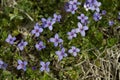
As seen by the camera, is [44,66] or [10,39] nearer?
[44,66]

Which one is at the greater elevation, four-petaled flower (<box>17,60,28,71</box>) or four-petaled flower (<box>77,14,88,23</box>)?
four-petaled flower (<box>77,14,88,23</box>)

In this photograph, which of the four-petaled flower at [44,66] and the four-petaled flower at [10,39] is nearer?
the four-petaled flower at [44,66]

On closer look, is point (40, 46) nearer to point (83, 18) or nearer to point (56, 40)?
point (56, 40)

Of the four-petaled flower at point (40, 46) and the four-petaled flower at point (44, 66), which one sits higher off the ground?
the four-petaled flower at point (40, 46)

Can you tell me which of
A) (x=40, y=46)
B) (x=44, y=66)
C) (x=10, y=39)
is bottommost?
(x=44, y=66)

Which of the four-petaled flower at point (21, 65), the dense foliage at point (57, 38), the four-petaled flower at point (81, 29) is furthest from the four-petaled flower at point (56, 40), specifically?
the four-petaled flower at point (21, 65)

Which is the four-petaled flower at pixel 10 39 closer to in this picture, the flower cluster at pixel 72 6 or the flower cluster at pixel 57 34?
the flower cluster at pixel 57 34

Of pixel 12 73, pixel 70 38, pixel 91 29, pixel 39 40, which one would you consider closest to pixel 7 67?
pixel 12 73

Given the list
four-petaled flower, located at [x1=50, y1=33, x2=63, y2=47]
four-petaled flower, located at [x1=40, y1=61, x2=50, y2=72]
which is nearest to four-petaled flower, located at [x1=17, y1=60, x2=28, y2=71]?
four-petaled flower, located at [x1=40, y1=61, x2=50, y2=72]

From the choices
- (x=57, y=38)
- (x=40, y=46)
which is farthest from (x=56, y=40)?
(x=40, y=46)

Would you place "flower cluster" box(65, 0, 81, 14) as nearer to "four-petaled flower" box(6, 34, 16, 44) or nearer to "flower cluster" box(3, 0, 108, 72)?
"flower cluster" box(3, 0, 108, 72)

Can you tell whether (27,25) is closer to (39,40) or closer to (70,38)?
(39,40)
